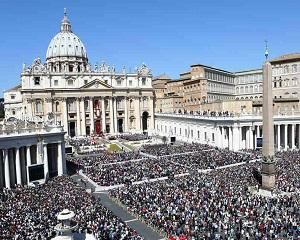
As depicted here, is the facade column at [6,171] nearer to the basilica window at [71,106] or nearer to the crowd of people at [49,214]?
the crowd of people at [49,214]

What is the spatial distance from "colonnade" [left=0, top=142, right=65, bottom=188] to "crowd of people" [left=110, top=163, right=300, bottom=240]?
1151cm

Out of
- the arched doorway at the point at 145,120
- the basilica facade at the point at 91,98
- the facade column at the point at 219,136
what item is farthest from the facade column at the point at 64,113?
the facade column at the point at 219,136

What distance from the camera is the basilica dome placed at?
112 m

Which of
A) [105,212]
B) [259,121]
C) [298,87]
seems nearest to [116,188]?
[105,212]

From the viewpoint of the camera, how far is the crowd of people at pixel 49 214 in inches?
885

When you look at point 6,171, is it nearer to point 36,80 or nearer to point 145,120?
point 36,80

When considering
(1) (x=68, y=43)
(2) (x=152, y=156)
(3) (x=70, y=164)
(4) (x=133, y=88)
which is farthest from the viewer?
(1) (x=68, y=43)

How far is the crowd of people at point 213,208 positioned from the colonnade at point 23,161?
11.5 m

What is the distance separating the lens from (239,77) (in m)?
105

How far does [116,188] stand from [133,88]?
195 feet

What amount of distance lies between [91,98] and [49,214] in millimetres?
64835

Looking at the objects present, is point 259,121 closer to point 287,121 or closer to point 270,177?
point 287,121

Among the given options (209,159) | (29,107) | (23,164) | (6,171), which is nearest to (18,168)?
(6,171)

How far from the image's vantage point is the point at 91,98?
89188 mm
